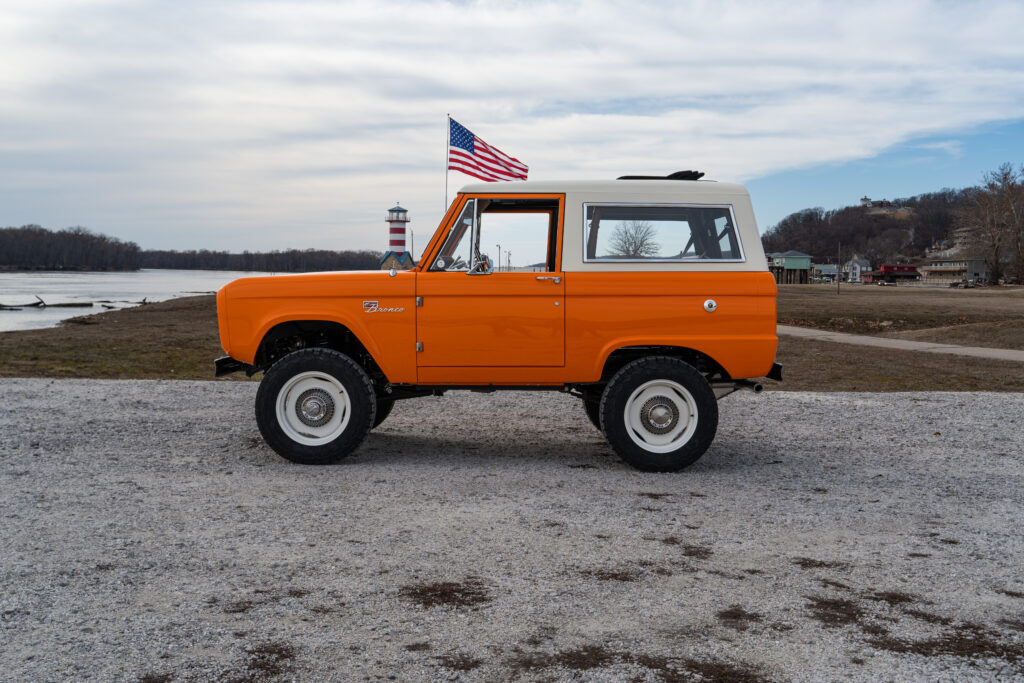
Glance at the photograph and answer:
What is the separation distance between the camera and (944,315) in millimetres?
37594

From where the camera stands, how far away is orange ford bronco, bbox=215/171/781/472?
6715 mm

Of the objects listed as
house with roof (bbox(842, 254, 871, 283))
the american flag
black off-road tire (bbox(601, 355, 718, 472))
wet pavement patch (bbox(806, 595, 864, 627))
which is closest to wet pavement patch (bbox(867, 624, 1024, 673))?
wet pavement patch (bbox(806, 595, 864, 627))

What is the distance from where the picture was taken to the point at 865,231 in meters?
181

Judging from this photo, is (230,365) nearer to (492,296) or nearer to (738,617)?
(492,296)

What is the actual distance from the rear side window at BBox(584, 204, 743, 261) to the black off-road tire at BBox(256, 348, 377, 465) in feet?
7.40

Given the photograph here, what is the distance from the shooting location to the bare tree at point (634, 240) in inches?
272

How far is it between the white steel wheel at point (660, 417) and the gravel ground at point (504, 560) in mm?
301

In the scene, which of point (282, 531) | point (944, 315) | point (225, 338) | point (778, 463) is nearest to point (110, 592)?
point (282, 531)

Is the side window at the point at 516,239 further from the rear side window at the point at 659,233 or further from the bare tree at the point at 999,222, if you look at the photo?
the bare tree at the point at 999,222

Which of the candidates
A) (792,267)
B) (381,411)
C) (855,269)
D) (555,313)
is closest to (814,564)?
(555,313)

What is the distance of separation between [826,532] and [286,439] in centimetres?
430

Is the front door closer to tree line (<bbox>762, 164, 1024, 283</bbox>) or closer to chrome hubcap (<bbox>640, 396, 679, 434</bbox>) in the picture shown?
chrome hubcap (<bbox>640, 396, 679, 434</bbox>)

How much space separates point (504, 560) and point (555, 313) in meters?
2.62

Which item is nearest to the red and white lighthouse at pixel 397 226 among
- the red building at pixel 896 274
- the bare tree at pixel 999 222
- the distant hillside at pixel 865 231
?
the bare tree at pixel 999 222
